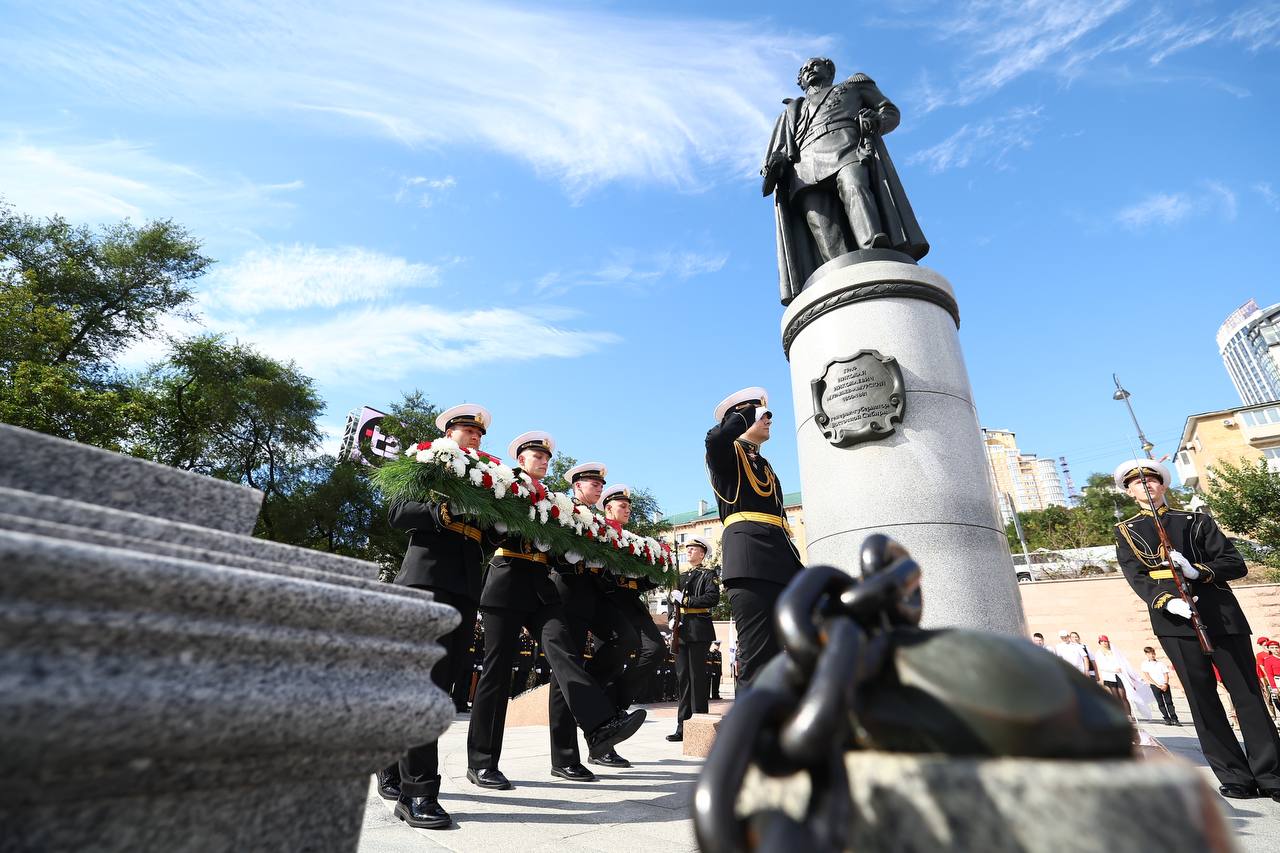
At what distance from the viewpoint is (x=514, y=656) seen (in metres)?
4.72

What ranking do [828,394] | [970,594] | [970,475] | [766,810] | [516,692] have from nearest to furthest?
[766,810], [970,594], [970,475], [828,394], [516,692]

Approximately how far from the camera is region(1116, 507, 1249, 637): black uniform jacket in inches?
178

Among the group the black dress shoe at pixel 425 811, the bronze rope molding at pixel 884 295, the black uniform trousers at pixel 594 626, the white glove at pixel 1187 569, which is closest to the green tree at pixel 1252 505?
the white glove at pixel 1187 569

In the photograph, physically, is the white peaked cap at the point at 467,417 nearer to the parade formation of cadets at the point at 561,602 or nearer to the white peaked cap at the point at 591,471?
the parade formation of cadets at the point at 561,602

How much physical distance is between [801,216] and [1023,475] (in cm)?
14162

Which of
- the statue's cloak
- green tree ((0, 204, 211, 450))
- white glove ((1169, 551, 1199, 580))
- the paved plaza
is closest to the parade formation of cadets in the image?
the paved plaza

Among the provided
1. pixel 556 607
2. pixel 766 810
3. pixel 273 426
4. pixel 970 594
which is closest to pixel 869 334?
pixel 970 594

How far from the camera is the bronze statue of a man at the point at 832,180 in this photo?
5816 millimetres

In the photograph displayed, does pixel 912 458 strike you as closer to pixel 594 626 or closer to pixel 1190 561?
pixel 1190 561

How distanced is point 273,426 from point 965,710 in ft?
95.1

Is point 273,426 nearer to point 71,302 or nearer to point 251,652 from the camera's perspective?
point 71,302

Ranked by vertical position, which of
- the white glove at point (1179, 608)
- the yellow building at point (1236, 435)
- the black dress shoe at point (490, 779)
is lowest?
the black dress shoe at point (490, 779)

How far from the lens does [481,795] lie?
14.1 feet

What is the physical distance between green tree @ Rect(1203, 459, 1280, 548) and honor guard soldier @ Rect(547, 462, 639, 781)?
1392 inches
